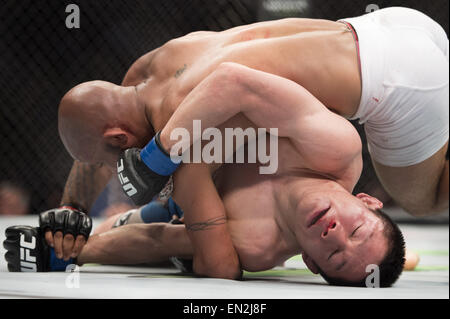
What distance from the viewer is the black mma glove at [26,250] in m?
1.52

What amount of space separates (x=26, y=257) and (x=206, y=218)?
0.49m

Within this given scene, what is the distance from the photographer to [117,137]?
5.68ft

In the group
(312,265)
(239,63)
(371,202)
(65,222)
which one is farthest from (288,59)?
(65,222)

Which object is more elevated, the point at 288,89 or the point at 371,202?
the point at 288,89

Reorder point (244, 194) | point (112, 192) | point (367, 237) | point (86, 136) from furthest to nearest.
A: point (112, 192)
point (86, 136)
point (244, 194)
point (367, 237)

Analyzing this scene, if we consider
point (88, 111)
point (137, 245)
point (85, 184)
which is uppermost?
point (88, 111)

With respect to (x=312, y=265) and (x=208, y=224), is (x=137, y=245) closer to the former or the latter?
(x=208, y=224)

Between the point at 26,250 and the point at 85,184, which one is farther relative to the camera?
the point at 85,184

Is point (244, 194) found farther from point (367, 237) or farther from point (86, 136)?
point (86, 136)

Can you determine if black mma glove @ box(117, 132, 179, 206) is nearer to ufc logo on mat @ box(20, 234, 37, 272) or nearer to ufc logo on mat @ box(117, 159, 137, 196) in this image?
ufc logo on mat @ box(117, 159, 137, 196)

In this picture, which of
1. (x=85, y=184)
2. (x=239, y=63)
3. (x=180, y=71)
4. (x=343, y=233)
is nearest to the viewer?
(x=343, y=233)

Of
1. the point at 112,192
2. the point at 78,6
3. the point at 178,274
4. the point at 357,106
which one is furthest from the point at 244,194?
the point at 112,192
